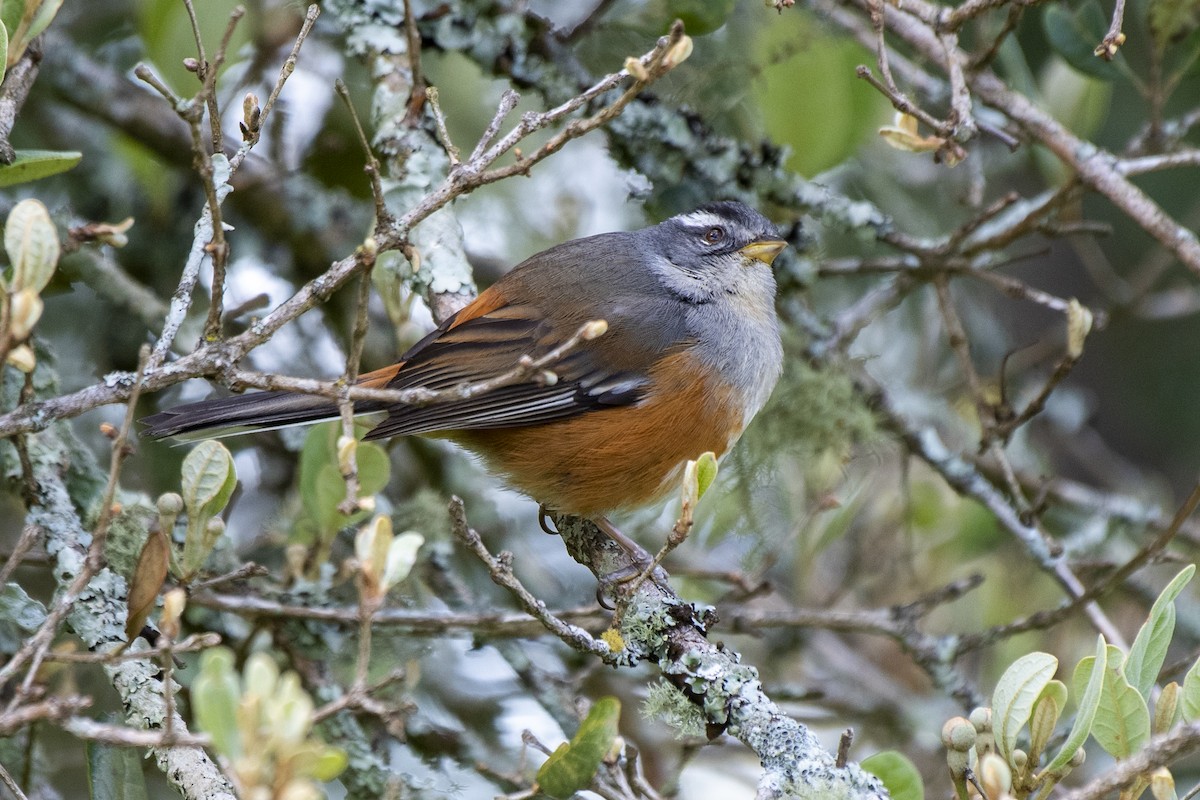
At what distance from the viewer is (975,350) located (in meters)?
6.46

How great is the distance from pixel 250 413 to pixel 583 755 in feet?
5.75

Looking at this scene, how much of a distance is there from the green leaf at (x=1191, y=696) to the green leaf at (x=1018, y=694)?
0.27m

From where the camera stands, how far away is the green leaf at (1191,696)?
2.36 meters

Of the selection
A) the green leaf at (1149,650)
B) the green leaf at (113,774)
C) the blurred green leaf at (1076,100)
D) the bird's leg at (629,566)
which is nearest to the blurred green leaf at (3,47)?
the green leaf at (113,774)

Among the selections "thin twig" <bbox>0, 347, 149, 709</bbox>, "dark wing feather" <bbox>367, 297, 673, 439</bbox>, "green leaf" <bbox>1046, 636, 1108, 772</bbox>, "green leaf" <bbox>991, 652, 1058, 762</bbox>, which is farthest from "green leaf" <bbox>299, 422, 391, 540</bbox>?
"green leaf" <bbox>1046, 636, 1108, 772</bbox>

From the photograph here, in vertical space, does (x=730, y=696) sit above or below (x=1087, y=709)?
above

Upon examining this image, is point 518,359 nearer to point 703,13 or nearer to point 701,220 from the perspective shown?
point 701,220

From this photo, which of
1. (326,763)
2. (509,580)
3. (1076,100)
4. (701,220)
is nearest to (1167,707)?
(509,580)

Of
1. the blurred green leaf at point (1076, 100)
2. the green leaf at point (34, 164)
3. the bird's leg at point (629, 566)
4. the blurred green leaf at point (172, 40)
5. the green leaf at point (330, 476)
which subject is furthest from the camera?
the blurred green leaf at point (1076, 100)

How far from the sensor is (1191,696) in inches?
93.1

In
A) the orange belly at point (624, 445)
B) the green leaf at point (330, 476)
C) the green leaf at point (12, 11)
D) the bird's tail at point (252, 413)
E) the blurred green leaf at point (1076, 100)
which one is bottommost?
the green leaf at point (330, 476)

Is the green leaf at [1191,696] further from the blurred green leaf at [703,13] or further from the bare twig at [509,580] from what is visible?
the blurred green leaf at [703,13]

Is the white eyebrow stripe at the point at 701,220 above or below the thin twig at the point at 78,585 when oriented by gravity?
above

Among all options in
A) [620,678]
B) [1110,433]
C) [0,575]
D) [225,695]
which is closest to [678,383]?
[620,678]
